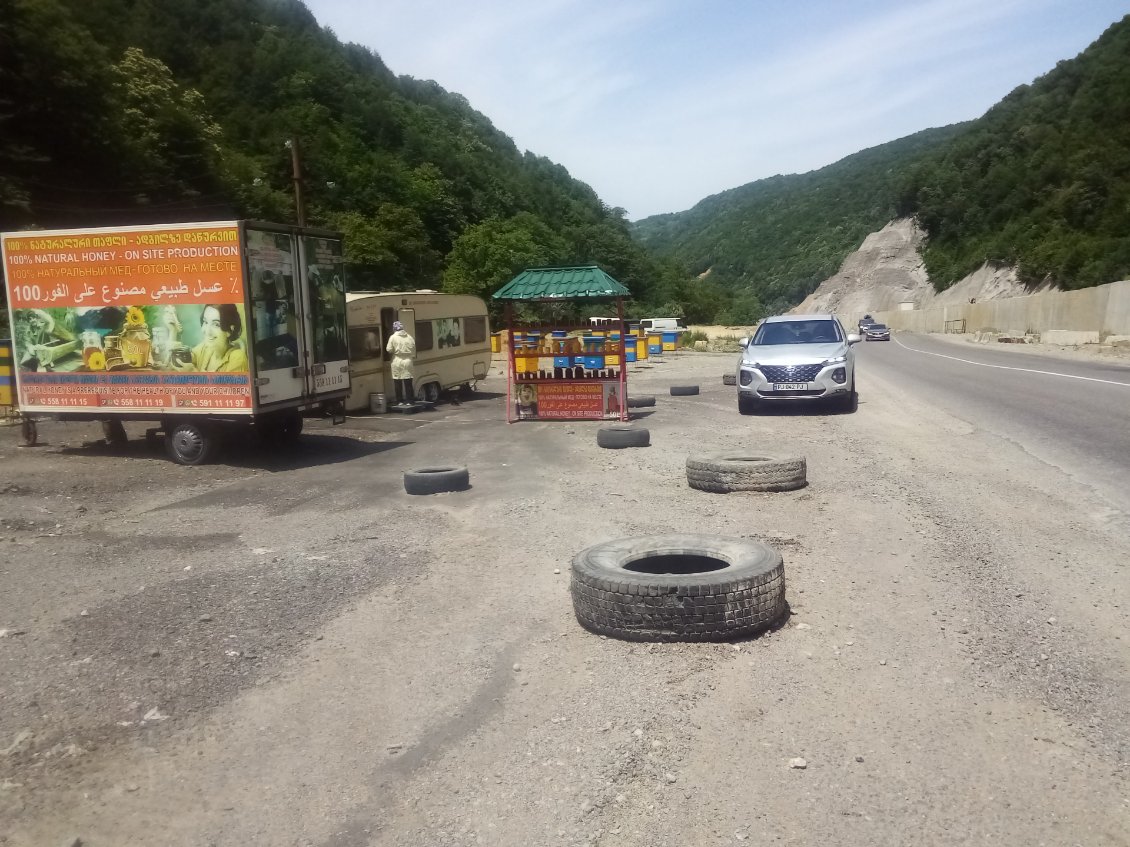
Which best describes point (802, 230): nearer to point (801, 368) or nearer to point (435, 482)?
point (801, 368)

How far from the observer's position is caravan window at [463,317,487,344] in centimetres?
2212

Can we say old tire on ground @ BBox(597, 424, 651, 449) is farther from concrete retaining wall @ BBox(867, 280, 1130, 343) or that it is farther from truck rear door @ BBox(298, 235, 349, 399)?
concrete retaining wall @ BBox(867, 280, 1130, 343)

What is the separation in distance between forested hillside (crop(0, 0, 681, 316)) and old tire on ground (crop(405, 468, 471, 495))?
1237 inches

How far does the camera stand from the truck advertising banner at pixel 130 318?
452 inches

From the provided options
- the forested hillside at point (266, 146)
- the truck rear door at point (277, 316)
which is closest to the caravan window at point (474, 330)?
the truck rear door at point (277, 316)

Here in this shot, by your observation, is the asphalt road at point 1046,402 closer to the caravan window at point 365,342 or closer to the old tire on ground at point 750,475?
the old tire on ground at point 750,475

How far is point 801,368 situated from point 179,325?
10059mm

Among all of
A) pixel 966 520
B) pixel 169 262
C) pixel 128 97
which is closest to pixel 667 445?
pixel 966 520

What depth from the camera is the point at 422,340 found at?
19906 millimetres

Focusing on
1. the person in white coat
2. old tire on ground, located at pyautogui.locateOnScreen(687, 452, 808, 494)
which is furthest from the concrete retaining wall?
old tire on ground, located at pyautogui.locateOnScreen(687, 452, 808, 494)

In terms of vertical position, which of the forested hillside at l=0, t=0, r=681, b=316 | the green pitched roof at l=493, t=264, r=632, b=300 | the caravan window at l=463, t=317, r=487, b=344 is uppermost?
the forested hillside at l=0, t=0, r=681, b=316

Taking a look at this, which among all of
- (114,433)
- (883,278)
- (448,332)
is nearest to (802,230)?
(883,278)

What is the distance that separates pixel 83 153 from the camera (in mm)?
40562

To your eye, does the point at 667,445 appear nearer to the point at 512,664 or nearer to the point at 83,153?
the point at 512,664
